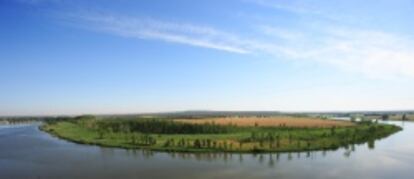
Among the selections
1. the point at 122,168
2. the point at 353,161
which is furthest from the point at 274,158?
the point at 122,168

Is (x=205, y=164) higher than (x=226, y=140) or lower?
lower

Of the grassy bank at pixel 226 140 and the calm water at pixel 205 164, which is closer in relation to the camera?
the calm water at pixel 205 164

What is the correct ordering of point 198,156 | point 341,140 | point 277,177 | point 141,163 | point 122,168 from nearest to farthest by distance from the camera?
point 277,177 < point 122,168 < point 141,163 < point 198,156 < point 341,140

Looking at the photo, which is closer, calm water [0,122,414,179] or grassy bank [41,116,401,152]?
calm water [0,122,414,179]

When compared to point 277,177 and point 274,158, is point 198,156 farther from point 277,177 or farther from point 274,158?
point 277,177

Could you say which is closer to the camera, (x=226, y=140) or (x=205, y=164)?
(x=205, y=164)

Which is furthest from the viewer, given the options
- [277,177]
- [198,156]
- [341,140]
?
[341,140]

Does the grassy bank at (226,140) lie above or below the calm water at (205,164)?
above

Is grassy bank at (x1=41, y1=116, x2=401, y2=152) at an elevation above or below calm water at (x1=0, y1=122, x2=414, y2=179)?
above
